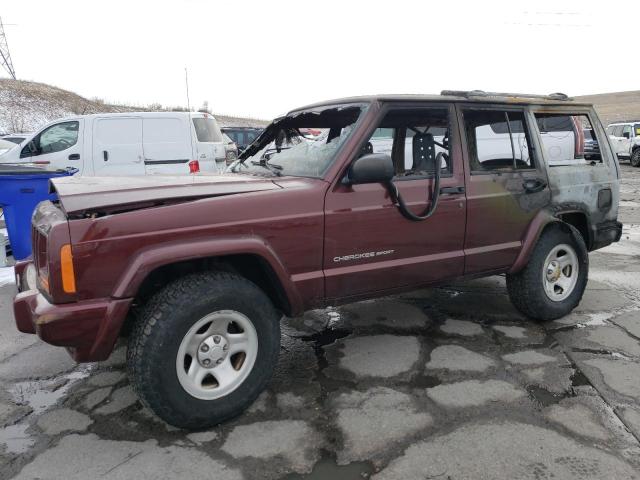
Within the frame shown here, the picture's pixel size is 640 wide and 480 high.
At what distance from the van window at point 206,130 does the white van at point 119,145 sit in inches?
4.1

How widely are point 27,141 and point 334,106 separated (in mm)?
8160

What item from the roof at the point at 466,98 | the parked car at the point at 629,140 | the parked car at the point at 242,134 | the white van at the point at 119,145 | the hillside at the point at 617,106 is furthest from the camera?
the hillside at the point at 617,106

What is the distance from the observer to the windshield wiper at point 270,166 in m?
3.33

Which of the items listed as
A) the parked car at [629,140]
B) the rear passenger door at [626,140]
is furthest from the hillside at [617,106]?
the rear passenger door at [626,140]

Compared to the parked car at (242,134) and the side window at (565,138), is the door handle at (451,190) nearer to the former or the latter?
the side window at (565,138)

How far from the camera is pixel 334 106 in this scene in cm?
345

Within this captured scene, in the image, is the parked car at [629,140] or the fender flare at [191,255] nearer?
the fender flare at [191,255]

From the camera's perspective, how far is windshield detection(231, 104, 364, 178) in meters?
3.11

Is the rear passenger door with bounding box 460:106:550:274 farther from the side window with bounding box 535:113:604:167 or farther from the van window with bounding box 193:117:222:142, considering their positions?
the van window with bounding box 193:117:222:142

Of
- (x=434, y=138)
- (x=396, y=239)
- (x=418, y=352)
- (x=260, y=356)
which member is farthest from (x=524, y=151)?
(x=260, y=356)

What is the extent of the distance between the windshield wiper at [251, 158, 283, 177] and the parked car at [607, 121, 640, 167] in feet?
68.1

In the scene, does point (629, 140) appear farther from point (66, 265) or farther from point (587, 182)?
point (66, 265)

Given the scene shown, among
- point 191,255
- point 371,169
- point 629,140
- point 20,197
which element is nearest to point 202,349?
point 191,255

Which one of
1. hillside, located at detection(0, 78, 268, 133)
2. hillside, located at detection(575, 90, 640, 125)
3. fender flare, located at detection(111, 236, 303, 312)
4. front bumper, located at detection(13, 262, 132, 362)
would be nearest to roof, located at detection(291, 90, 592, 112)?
fender flare, located at detection(111, 236, 303, 312)
